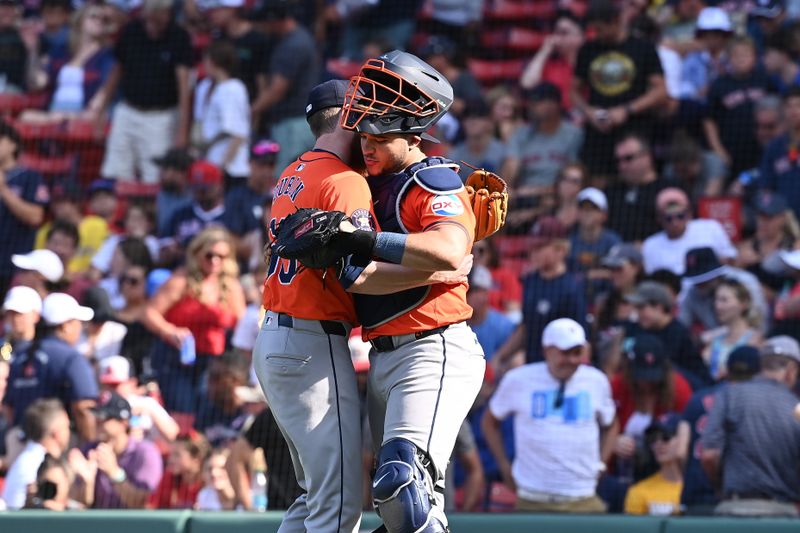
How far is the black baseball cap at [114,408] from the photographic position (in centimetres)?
707

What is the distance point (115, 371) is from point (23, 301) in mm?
697

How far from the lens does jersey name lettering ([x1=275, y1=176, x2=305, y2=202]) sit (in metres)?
4.16

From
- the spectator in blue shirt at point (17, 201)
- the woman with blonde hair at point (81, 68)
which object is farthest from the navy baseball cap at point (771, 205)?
the woman with blonde hair at point (81, 68)

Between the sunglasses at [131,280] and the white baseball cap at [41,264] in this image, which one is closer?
the white baseball cap at [41,264]

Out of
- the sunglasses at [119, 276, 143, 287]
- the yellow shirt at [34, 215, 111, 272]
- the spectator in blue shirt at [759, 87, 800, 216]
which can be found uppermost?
the spectator in blue shirt at [759, 87, 800, 216]

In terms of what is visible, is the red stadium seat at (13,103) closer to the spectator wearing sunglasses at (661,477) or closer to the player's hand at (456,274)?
the spectator wearing sunglasses at (661,477)

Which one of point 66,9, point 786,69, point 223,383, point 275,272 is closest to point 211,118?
point 66,9

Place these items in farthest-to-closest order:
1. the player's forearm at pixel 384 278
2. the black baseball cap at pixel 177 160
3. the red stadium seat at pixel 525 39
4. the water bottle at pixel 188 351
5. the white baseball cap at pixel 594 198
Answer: the red stadium seat at pixel 525 39
the black baseball cap at pixel 177 160
the white baseball cap at pixel 594 198
the water bottle at pixel 188 351
the player's forearm at pixel 384 278

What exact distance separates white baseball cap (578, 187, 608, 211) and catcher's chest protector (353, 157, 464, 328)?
174 inches

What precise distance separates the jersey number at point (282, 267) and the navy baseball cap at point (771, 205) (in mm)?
4543

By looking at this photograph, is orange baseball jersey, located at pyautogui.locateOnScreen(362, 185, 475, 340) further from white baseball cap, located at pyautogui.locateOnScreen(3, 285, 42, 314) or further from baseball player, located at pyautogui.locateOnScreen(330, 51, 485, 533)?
white baseball cap, located at pyautogui.locateOnScreen(3, 285, 42, 314)

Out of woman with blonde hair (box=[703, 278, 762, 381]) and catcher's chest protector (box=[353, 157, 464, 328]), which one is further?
woman with blonde hair (box=[703, 278, 762, 381])

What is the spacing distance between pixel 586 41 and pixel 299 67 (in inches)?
83.1

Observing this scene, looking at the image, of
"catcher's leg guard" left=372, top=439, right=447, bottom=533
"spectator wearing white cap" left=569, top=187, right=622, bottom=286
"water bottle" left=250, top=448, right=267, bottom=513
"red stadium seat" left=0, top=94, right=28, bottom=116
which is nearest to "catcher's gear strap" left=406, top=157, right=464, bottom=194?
"catcher's leg guard" left=372, top=439, right=447, bottom=533
